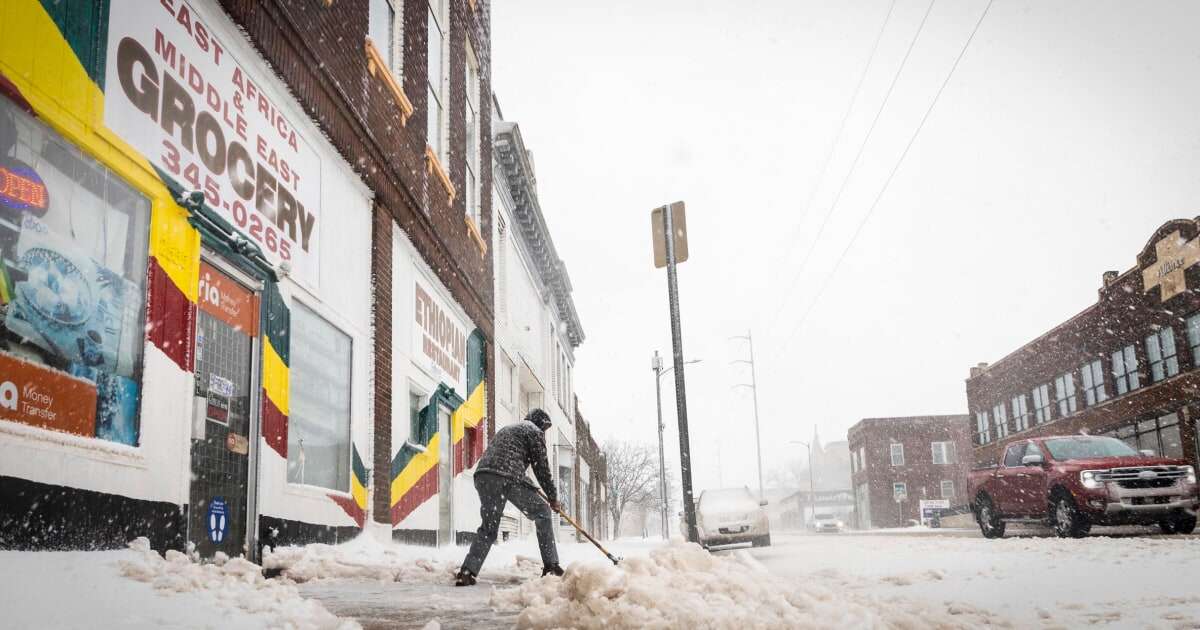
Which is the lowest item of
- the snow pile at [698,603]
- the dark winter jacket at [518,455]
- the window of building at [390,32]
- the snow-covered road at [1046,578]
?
the snow-covered road at [1046,578]

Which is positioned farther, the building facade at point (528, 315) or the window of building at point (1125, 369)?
the window of building at point (1125, 369)

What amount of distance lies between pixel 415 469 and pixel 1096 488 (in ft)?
33.0

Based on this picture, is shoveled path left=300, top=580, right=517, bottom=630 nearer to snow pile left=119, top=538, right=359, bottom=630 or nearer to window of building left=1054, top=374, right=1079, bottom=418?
snow pile left=119, top=538, right=359, bottom=630

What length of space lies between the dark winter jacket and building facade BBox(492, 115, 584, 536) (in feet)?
27.2

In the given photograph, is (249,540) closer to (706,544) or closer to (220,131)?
(220,131)

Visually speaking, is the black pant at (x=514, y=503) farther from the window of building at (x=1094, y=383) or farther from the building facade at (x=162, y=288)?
the window of building at (x=1094, y=383)

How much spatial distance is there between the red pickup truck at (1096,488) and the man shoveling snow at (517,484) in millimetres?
9352

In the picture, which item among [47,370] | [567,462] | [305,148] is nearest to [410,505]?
[305,148]

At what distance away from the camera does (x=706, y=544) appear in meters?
20.4

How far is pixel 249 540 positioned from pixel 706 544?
1477cm

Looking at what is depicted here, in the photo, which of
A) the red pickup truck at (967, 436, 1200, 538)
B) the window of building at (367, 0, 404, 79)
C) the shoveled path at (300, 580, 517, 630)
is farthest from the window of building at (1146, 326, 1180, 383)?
the shoveled path at (300, 580, 517, 630)

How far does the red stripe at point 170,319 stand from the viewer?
577 cm

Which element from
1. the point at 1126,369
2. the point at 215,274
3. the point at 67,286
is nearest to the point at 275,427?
the point at 215,274

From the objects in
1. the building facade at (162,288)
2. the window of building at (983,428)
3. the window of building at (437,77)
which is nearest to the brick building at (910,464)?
the window of building at (983,428)
